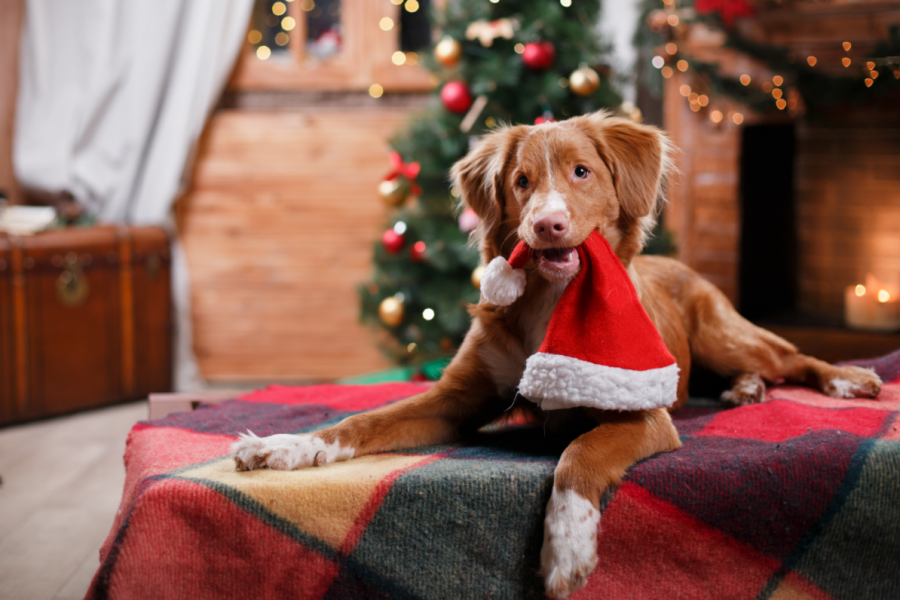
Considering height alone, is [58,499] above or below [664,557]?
A: below

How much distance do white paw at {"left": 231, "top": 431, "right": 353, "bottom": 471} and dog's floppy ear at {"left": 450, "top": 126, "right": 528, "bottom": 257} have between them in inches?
21.0

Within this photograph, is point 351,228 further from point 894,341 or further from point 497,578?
point 497,578

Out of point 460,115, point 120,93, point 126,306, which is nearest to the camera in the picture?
point 460,115

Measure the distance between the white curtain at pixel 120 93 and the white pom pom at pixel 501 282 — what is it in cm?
296

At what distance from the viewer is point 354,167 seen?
12.5 ft

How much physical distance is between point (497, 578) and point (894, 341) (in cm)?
248

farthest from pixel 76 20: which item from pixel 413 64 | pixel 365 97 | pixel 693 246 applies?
pixel 693 246

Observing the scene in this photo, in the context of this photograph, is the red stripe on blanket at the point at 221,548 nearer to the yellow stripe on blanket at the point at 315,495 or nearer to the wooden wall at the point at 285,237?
the yellow stripe on blanket at the point at 315,495

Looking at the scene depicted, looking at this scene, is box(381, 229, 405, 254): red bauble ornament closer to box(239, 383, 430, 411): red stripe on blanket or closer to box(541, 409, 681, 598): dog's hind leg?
box(239, 383, 430, 411): red stripe on blanket

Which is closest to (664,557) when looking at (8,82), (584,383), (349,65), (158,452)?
(584,383)

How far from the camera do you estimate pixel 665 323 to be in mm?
1541

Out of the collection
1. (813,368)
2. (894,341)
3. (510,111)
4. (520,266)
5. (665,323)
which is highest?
(510,111)

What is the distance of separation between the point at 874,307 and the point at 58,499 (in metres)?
3.20

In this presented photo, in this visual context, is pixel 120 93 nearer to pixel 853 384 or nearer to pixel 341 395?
pixel 341 395
